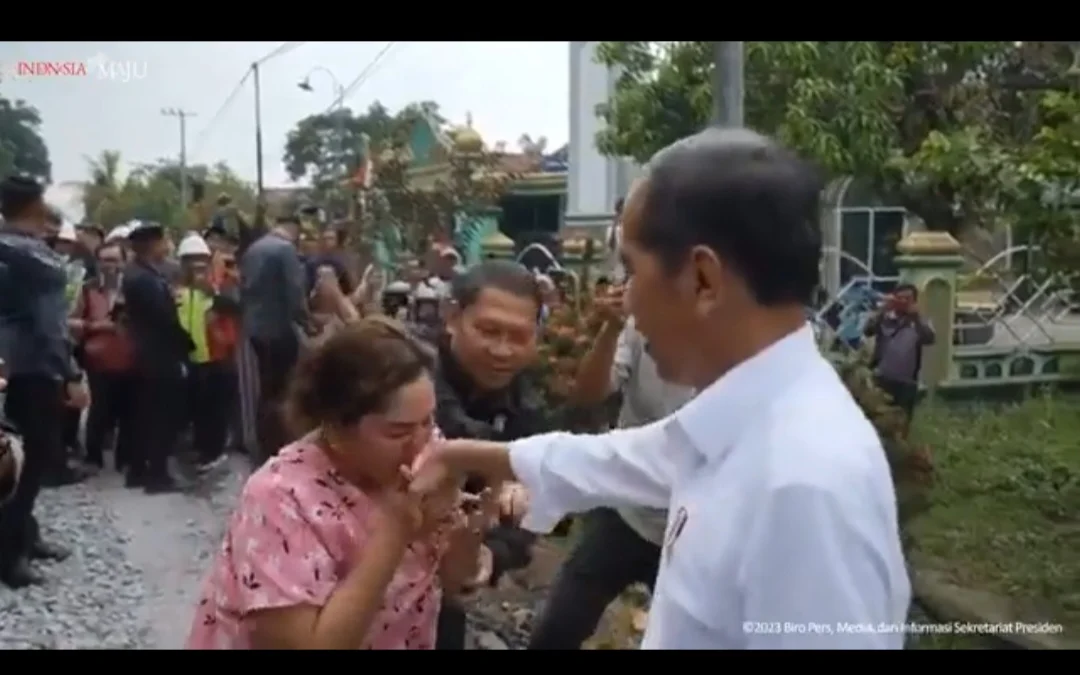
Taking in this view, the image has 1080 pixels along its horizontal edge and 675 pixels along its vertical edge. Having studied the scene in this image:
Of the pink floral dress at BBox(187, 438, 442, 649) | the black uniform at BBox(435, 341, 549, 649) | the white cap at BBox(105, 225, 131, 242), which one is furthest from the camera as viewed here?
the white cap at BBox(105, 225, 131, 242)

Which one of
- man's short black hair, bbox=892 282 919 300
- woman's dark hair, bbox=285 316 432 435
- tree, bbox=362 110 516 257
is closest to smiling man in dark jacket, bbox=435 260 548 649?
tree, bbox=362 110 516 257

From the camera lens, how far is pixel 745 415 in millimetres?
1096

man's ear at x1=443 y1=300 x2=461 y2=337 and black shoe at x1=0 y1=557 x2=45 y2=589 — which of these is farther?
black shoe at x1=0 y1=557 x2=45 y2=589

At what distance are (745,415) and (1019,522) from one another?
59.4 inches

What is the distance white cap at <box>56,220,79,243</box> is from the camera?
2.33 m

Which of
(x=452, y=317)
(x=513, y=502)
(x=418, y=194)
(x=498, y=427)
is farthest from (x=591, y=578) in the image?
(x=418, y=194)

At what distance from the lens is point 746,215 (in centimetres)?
116

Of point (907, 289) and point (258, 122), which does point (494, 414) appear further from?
point (907, 289)

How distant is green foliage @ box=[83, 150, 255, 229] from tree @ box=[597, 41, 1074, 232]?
70cm

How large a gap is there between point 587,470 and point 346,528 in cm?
30

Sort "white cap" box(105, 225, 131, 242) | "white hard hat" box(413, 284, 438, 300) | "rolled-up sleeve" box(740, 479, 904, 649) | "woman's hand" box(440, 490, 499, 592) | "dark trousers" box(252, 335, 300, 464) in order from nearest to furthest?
"rolled-up sleeve" box(740, 479, 904, 649)
"woman's hand" box(440, 490, 499, 592)
"dark trousers" box(252, 335, 300, 464)
"white hard hat" box(413, 284, 438, 300)
"white cap" box(105, 225, 131, 242)

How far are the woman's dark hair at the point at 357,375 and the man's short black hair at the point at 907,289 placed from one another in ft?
3.55

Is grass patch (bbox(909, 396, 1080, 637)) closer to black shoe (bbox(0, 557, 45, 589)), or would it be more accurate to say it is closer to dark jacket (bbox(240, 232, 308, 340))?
dark jacket (bbox(240, 232, 308, 340))
